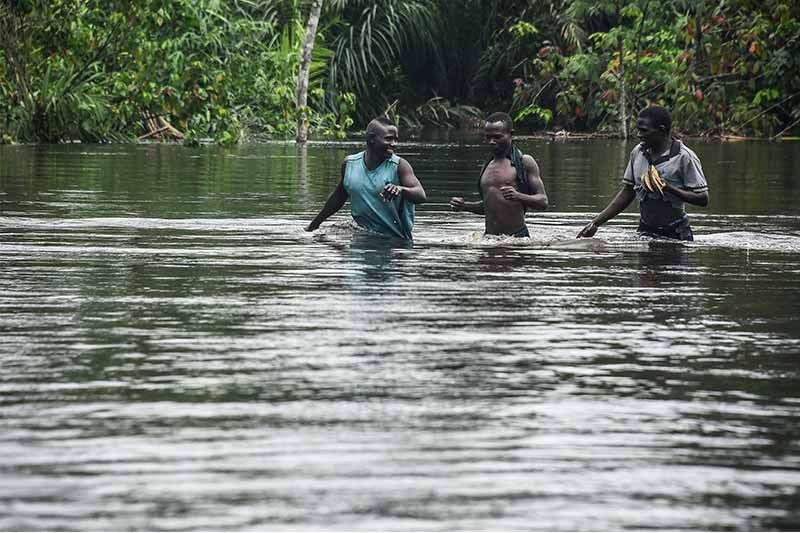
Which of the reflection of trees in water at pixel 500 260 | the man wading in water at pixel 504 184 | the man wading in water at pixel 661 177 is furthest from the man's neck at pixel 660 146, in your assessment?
the reflection of trees in water at pixel 500 260

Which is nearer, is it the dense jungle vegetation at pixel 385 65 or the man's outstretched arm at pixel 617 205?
the man's outstretched arm at pixel 617 205

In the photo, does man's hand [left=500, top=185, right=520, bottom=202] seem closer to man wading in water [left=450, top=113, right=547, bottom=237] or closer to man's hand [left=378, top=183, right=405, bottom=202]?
man wading in water [left=450, top=113, right=547, bottom=237]

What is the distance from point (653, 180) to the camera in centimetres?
1134

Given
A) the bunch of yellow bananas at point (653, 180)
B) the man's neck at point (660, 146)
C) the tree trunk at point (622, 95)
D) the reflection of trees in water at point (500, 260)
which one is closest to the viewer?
the reflection of trees in water at point (500, 260)

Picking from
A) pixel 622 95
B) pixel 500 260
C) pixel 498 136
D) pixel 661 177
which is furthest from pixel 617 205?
pixel 622 95

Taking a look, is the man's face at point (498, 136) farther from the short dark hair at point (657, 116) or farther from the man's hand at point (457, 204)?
the short dark hair at point (657, 116)

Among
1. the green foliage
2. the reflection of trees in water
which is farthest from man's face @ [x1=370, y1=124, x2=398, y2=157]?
the green foliage

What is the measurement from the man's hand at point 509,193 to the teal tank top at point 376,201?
720mm

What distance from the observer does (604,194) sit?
62.0 ft

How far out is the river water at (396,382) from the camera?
14.6ft

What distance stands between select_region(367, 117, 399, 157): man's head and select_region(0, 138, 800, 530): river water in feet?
2.12

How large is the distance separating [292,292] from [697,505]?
4.64 m

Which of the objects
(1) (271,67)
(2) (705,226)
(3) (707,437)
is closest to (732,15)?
(1) (271,67)

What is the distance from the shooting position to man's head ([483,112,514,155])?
11664 millimetres
